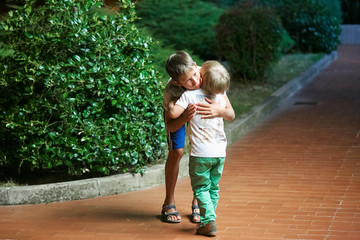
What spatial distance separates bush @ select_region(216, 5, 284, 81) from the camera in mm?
12359

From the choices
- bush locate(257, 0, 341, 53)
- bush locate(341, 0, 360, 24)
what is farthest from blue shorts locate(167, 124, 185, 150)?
bush locate(341, 0, 360, 24)

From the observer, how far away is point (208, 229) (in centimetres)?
464

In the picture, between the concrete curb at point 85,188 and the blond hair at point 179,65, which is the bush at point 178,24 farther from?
the blond hair at point 179,65

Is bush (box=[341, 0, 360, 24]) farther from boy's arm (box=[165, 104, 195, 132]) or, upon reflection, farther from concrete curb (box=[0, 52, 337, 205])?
boy's arm (box=[165, 104, 195, 132])

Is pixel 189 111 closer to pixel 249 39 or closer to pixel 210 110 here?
pixel 210 110

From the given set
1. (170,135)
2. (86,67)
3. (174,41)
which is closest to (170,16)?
(174,41)

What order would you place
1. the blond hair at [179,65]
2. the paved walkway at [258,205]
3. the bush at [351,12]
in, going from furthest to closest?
the bush at [351,12] < the paved walkway at [258,205] < the blond hair at [179,65]

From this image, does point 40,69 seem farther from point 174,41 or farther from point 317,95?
point 174,41

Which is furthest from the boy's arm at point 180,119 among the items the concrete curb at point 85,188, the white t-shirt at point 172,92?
the concrete curb at point 85,188

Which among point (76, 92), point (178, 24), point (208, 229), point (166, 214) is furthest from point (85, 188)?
point (178, 24)

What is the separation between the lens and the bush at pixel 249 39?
12359 millimetres

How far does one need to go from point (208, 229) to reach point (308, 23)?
15785mm

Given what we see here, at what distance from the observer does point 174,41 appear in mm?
15219

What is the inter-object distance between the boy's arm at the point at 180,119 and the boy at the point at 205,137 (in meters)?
0.05
